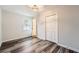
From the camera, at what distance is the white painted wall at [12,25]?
3148 millimetres

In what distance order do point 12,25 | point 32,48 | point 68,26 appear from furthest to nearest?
point 12,25, point 32,48, point 68,26

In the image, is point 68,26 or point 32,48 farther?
point 32,48

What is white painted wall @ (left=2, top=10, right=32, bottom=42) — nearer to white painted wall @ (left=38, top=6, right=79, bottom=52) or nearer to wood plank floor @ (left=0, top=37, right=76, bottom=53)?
wood plank floor @ (left=0, top=37, right=76, bottom=53)

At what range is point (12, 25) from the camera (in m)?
3.52

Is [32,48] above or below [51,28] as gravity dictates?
below

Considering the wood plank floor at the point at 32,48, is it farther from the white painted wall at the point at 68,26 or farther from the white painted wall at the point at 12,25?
the white painted wall at the point at 12,25

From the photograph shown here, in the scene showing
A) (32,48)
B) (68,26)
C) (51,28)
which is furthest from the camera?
(51,28)

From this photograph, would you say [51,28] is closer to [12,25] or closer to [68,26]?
[68,26]

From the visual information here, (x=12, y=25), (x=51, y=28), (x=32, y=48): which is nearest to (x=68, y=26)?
(x=51, y=28)

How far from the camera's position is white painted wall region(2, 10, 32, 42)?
124 inches

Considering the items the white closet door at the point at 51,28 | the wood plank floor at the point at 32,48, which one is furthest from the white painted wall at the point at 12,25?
the white closet door at the point at 51,28

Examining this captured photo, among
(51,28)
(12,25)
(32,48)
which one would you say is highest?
(12,25)

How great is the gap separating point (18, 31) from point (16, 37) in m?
0.33

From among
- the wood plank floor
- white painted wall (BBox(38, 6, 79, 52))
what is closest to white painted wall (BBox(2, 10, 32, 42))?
the wood plank floor
